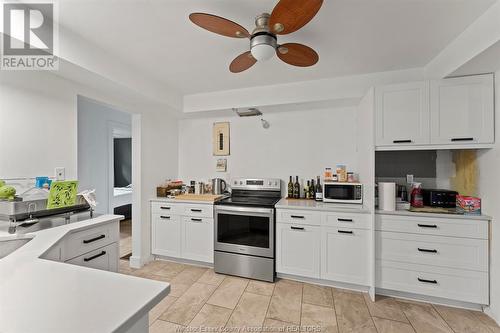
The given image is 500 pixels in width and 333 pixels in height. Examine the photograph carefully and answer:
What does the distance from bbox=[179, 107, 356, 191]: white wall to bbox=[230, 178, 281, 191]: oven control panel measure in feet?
0.47

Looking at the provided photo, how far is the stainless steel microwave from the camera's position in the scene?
249 cm

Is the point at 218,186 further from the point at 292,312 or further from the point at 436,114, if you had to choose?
the point at 436,114

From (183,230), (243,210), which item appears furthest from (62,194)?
(243,210)

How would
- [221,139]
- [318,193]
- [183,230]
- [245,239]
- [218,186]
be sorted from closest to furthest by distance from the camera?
1. [245,239]
2. [318,193]
3. [183,230]
4. [218,186]
5. [221,139]

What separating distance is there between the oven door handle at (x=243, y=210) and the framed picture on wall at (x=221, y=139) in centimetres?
105

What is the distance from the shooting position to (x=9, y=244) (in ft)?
4.21

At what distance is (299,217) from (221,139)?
5.82 ft

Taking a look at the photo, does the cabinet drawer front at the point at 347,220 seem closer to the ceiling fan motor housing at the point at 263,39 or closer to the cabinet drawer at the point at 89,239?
the ceiling fan motor housing at the point at 263,39

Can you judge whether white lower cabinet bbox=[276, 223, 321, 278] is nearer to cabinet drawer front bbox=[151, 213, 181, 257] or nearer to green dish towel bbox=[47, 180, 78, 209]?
cabinet drawer front bbox=[151, 213, 181, 257]

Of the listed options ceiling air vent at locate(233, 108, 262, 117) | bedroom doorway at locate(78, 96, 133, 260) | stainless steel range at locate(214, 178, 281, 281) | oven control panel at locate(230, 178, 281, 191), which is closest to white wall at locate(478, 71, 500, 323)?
stainless steel range at locate(214, 178, 281, 281)

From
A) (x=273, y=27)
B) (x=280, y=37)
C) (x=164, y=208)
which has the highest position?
(x=280, y=37)

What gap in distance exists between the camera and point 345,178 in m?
2.65

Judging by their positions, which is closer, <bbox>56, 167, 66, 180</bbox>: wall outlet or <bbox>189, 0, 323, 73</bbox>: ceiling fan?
<bbox>189, 0, 323, 73</bbox>: ceiling fan

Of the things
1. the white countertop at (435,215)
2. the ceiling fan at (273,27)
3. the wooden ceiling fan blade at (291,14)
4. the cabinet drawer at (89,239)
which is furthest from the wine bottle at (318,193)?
the cabinet drawer at (89,239)
